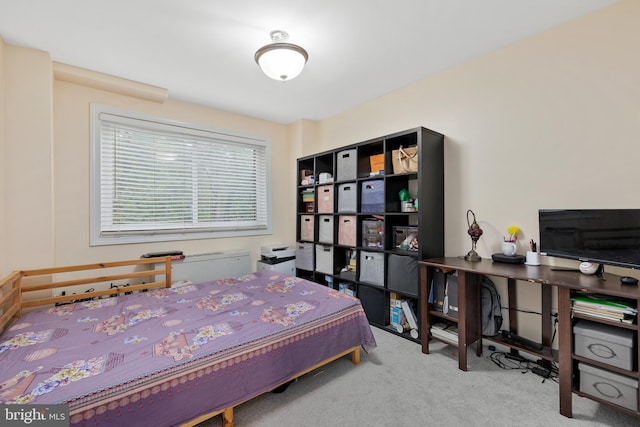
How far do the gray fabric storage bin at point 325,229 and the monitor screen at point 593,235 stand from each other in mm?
2077

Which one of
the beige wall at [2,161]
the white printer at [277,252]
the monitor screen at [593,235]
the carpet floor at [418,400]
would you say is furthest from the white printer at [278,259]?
the monitor screen at [593,235]

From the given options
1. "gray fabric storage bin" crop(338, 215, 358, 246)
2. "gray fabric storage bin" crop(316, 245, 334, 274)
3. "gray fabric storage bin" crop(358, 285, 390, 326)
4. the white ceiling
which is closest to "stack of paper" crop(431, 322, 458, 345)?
"gray fabric storage bin" crop(358, 285, 390, 326)

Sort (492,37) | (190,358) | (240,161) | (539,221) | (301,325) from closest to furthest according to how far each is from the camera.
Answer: (190,358) → (301,325) → (539,221) → (492,37) → (240,161)

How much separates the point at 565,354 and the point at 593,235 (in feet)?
2.60

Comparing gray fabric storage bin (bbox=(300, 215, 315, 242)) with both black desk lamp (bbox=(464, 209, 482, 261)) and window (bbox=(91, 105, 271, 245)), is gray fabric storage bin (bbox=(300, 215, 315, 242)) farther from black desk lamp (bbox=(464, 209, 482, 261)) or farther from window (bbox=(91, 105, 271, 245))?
black desk lamp (bbox=(464, 209, 482, 261))

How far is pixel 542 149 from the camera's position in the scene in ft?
7.27

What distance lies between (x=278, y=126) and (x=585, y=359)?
163 inches

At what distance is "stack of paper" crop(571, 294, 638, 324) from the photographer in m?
1.52

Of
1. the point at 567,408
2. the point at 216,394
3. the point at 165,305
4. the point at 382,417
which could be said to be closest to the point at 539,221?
the point at 567,408

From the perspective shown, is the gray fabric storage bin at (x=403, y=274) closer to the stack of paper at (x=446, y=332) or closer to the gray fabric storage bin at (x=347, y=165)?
the stack of paper at (x=446, y=332)

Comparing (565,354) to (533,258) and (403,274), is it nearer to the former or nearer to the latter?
(533,258)

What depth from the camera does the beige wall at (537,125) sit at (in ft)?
6.19

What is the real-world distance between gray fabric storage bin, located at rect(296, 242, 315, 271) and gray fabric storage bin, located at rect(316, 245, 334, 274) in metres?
0.13

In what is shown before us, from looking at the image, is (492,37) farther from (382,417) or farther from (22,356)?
(22,356)
